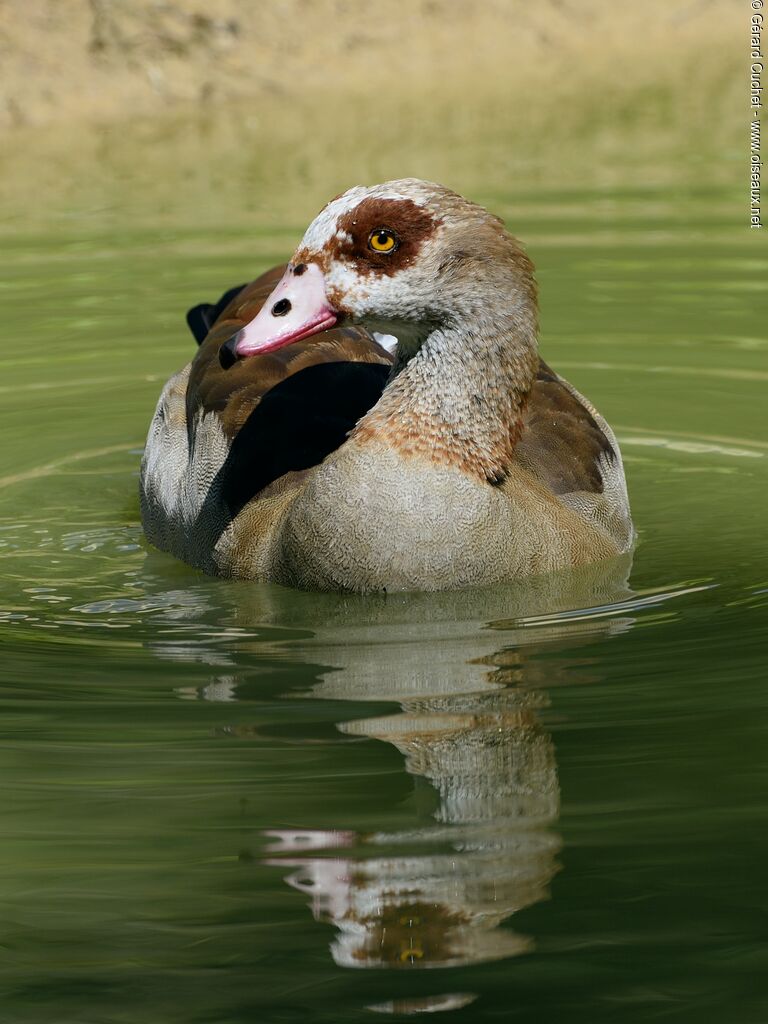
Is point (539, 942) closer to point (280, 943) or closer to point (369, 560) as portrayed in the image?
point (280, 943)

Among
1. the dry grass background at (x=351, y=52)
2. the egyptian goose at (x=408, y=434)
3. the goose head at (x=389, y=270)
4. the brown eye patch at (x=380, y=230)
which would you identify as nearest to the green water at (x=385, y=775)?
the egyptian goose at (x=408, y=434)

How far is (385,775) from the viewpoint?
504 centimetres

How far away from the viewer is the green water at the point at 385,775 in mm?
4059

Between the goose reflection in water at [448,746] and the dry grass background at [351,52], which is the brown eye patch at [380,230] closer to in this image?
the goose reflection in water at [448,746]

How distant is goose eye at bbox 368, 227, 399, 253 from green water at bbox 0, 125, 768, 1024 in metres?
1.28

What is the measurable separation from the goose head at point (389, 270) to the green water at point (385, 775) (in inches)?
41.1

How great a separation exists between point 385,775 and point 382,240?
2419 millimetres

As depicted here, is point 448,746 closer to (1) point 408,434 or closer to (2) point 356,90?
(1) point 408,434

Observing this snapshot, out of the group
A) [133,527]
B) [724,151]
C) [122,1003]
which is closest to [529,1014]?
[122,1003]

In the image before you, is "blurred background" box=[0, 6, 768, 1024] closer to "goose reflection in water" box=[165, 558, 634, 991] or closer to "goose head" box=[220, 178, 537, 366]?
"goose reflection in water" box=[165, 558, 634, 991]

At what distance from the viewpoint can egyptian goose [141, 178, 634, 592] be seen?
6695mm

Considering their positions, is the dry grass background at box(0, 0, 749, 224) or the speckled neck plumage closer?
the speckled neck plumage

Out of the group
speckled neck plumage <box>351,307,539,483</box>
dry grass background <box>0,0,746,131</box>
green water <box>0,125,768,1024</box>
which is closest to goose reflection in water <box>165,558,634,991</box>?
green water <box>0,125,768,1024</box>

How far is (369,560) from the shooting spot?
6.69 m
